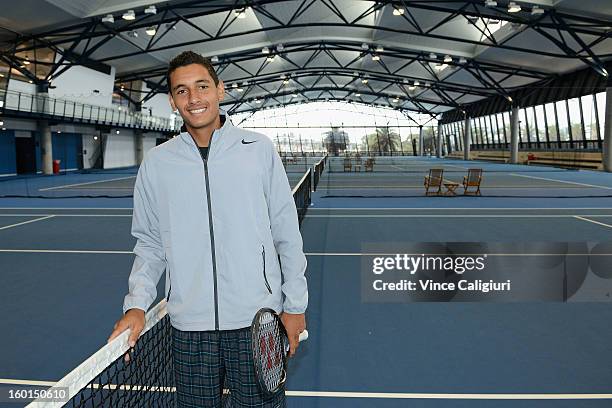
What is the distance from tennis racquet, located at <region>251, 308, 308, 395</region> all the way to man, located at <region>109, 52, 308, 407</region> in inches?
2.0

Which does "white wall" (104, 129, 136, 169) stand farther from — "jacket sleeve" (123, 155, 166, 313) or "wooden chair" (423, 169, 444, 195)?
"jacket sleeve" (123, 155, 166, 313)

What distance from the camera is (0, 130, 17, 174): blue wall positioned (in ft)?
92.5

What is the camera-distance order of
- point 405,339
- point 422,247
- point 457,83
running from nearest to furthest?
1. point 405,339
2. point 422,247
3. point 457,83

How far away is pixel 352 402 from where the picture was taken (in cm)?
333

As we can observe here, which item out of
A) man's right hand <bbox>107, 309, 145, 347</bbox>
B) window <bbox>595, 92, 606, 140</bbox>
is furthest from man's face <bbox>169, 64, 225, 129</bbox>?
window <bbox>595, 92, 606, 140</bbox>

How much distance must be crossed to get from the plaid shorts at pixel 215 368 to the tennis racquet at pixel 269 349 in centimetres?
7

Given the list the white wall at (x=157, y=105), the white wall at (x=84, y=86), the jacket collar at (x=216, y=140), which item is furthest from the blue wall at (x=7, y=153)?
the jacket collar at (x=216, y=140)

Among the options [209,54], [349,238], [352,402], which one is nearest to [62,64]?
[209,54]

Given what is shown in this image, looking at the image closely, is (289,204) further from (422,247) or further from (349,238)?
(349,238)

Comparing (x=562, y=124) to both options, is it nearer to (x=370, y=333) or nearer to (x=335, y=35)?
(x=335, y=35)

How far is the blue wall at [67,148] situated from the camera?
33.2 m

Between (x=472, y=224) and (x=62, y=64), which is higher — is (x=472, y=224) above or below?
below

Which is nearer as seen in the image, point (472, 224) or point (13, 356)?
point (13, 356)

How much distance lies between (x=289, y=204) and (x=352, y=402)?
1.92 m
